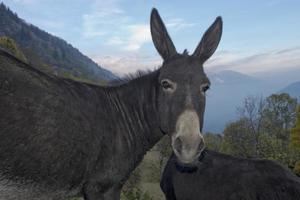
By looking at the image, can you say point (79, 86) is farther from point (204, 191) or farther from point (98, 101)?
point (204, 191)

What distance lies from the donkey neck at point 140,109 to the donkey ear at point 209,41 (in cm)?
100

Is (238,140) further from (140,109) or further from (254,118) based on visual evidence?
(140,109)

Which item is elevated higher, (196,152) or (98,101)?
(98,101)

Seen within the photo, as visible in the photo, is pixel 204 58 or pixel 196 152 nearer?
pixel 196 152

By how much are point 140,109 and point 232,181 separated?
5.96m

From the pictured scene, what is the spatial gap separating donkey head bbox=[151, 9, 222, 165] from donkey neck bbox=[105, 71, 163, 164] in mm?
514

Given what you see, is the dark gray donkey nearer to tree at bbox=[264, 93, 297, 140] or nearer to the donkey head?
the donkey head

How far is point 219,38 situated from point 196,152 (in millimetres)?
2485

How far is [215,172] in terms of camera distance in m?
11.8

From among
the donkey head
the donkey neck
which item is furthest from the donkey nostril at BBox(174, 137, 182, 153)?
the donkey neck

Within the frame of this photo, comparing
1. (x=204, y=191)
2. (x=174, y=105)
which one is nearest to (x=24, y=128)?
(x=174, y=105)

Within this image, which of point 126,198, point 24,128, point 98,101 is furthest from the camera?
point 126,198

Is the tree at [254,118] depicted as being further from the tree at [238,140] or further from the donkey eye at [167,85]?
the donkey eye at [167,85]

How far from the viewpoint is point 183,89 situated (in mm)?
5609
